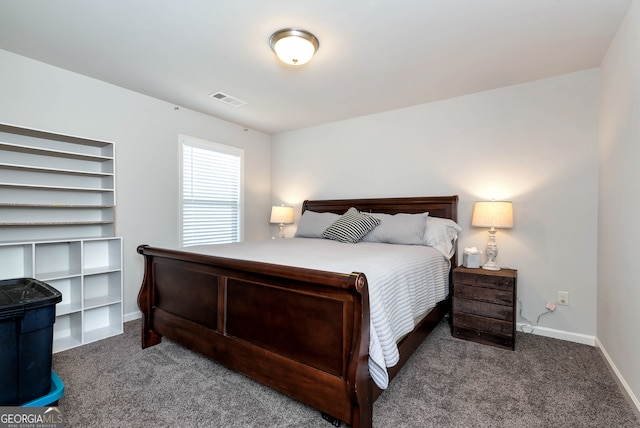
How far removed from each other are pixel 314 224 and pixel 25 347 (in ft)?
8.60

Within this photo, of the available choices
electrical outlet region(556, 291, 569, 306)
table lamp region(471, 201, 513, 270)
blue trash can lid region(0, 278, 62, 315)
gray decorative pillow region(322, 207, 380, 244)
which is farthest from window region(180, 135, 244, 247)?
electrical outlet region(556, 291, 569, 306)

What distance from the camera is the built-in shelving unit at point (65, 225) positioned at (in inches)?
93.9

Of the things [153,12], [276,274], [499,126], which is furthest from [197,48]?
[499,126]

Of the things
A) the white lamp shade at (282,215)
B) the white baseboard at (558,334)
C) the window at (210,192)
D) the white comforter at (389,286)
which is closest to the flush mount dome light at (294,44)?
the white comforter at (389,286)

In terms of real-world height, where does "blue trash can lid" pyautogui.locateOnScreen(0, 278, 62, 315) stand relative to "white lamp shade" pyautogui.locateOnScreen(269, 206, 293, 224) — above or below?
below

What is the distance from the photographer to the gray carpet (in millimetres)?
1600

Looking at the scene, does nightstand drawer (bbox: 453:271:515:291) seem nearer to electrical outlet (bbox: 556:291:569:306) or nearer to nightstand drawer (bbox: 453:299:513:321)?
nightstand drawer (bbox: 453:299:513:321)

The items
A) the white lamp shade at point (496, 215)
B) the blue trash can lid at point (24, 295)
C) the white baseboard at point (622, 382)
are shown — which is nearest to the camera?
the blue trash can lid at point (24, 295)

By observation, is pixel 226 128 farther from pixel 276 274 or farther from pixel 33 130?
pixel 276 274

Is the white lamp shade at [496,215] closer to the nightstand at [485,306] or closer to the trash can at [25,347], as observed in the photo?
the nightstand at [485,306]

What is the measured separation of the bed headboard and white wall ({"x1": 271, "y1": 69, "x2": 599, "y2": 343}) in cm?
12

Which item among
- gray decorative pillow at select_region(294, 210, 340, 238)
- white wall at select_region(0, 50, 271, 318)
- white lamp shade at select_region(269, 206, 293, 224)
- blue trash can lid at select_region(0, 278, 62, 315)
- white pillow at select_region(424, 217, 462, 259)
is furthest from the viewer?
white lamp shade at select_region(269, 206, 293, 224)

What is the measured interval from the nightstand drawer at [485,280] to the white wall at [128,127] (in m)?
3.07

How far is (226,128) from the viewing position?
409 cm
